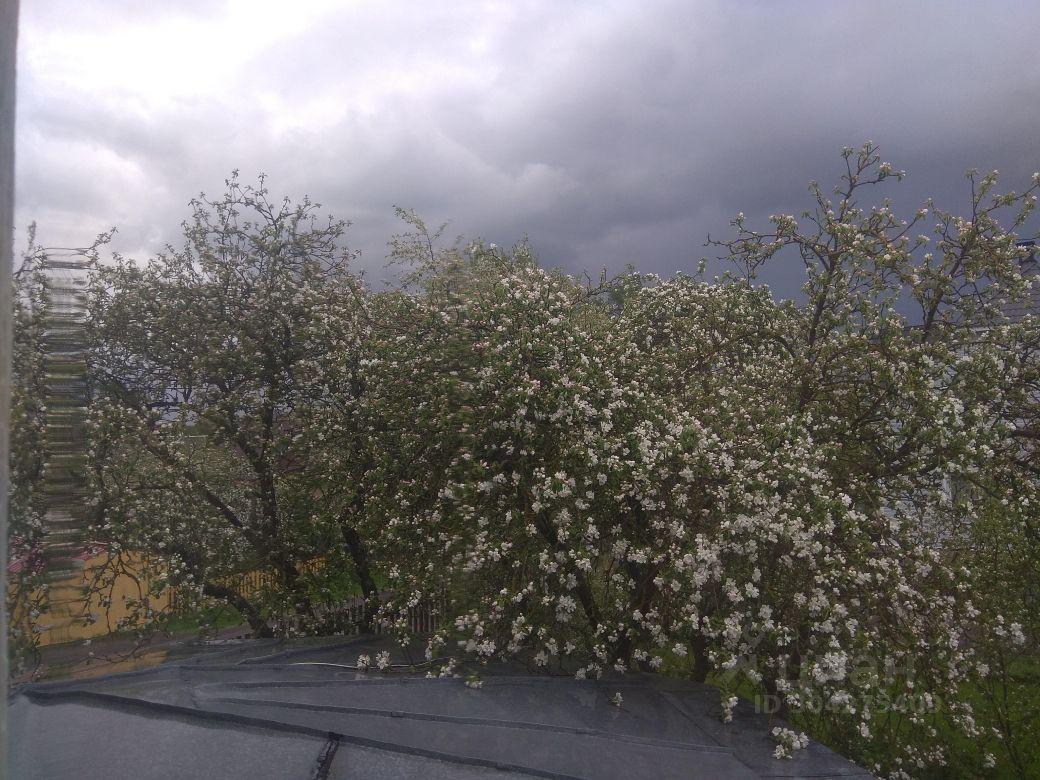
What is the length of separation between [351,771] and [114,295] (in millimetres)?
5491

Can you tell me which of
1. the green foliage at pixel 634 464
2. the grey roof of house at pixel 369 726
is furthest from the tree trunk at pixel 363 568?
the grey roof of house at pixel 369 726

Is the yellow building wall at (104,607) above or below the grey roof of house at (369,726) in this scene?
above

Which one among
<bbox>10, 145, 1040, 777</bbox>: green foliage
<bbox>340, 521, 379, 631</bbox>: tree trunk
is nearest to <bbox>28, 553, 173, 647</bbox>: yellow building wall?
<bbox>10, 145, 1040, 777</bbox>: green foliage

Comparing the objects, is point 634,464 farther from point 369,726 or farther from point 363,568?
point 363,568

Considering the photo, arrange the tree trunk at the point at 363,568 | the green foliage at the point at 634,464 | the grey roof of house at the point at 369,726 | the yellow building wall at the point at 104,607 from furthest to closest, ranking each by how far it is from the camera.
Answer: the tree trunk at the point at 363,568 → the green foliage at the point at 634,464 → the yellow building wall at the point at 104,607 → the grey roof of house at the point at 369,726

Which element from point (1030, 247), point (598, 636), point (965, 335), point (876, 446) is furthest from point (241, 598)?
point (1030, 247)

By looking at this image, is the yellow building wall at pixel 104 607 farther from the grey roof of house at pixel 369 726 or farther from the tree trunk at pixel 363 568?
the tree trunk at pixel 363 568

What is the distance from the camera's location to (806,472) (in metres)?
4.57

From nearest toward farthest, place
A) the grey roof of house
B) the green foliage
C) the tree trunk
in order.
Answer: the grey roof of house
the green foliage
the tree trunk

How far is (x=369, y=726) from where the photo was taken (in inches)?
128

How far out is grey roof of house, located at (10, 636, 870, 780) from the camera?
2648 millimetres

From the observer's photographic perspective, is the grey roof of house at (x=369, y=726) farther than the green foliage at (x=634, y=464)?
No

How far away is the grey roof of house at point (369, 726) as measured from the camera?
2648 mm

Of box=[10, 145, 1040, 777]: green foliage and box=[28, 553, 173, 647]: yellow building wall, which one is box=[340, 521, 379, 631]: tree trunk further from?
box=[28, 553, 173, 647]: yellow building wall
